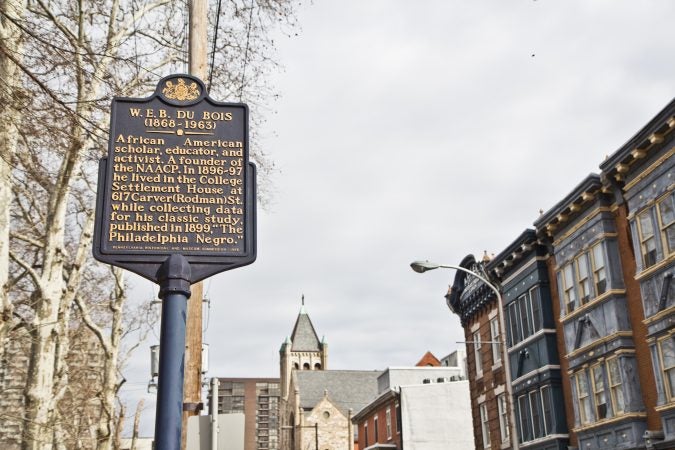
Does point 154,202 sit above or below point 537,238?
below

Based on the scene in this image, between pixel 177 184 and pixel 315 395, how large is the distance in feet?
367

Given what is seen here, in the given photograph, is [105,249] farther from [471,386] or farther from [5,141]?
[471,386]

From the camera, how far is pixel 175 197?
868 cm

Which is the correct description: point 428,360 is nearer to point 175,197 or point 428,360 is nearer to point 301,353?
point 301,353

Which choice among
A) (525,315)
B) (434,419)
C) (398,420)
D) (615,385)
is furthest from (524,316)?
(398,420)

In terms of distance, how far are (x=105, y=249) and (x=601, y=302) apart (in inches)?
787

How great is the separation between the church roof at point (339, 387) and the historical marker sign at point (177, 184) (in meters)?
107

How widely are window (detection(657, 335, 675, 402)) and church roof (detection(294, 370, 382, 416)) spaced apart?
9325cm

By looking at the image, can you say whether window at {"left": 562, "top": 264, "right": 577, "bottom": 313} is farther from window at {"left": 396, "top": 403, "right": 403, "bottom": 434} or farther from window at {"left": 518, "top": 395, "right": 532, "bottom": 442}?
window at {"left": 396, "top": 403, "right": 403, "bottom": 434}

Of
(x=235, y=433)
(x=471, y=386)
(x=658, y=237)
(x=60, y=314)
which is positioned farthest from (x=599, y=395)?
(x=235, y=433)

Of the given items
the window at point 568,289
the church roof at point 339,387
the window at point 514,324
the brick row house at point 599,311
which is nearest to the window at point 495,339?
the brick row house at point 599,311

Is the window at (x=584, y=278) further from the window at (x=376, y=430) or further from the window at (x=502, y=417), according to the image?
the window at (x=376, y=430)

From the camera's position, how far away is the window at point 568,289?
2772cm

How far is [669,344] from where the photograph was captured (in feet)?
72.5
